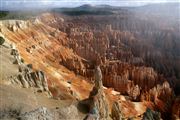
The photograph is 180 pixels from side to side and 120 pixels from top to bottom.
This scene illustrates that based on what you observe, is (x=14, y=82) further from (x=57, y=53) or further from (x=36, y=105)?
(x=57, y=53)

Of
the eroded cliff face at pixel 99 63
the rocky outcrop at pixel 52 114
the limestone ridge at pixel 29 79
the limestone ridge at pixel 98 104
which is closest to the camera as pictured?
the rocky outcrop at pixel 52 114

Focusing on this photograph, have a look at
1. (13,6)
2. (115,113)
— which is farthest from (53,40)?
(13,6)

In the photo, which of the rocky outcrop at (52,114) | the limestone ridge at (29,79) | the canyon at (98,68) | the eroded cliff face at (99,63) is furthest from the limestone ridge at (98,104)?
the limestone ridge at (29,79)

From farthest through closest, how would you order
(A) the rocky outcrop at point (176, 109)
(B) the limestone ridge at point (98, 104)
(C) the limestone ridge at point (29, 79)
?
(A) the rocky outcrop at point (176, 109) → (C) the limestone ridge at point (29, 79) → (B) the limestone ridge at point (98, 104)

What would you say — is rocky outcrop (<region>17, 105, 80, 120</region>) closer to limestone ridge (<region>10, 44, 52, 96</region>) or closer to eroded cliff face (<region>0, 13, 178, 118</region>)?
limestone ridge (<region>10, 44, 52, 96</region>)

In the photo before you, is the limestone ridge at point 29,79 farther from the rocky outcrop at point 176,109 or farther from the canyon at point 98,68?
the rocky outcrop at point 176,109

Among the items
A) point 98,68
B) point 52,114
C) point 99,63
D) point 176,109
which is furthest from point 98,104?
point 99,63

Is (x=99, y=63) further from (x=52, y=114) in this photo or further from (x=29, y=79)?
(x=52, y=114)

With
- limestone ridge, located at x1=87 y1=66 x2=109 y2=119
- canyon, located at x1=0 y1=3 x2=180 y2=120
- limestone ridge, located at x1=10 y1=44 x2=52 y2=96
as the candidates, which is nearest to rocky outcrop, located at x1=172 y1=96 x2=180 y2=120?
canyon, located at x1=0 y1=3 x2=180 y2=120
